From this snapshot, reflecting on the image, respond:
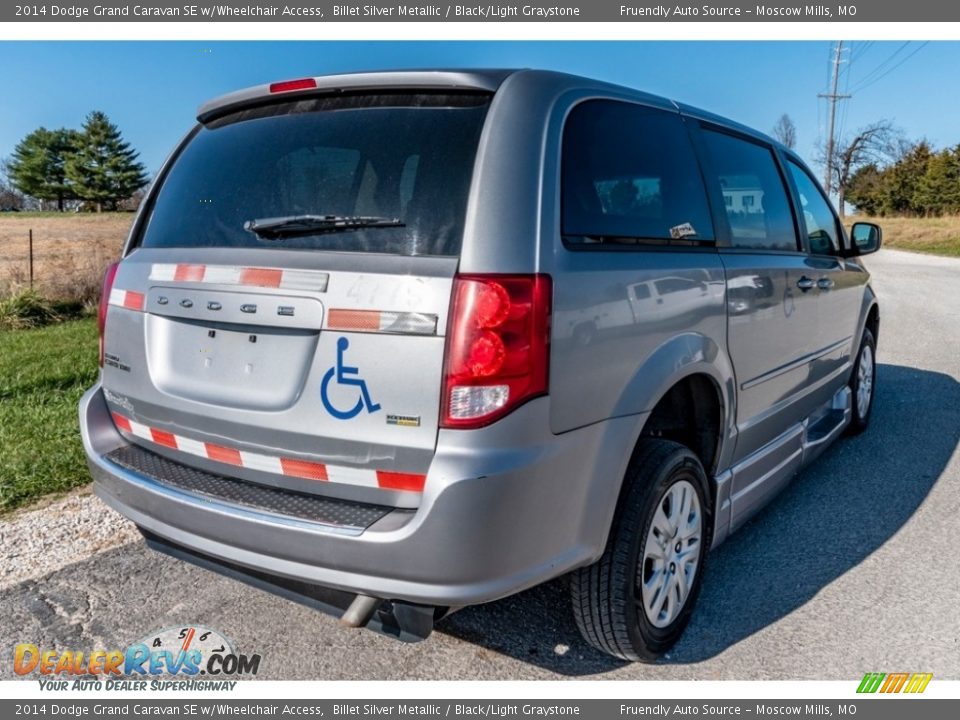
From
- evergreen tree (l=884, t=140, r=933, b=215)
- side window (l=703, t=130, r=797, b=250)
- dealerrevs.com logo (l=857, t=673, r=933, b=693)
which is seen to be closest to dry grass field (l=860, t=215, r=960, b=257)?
evergreen tree (l=884, t=140, r=933, b=215)

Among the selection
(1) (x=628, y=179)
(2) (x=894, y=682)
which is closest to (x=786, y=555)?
(2) (x=894, y=682)

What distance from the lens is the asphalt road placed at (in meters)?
2.65

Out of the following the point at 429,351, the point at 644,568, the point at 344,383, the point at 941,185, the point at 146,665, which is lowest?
the point at 146,665

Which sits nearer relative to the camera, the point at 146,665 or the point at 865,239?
the point at 146,665

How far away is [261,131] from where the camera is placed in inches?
103

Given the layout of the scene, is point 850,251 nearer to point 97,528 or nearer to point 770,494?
point 770,494

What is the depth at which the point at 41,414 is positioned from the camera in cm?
531

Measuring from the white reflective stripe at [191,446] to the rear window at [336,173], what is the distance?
2.13ft

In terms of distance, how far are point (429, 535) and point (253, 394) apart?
704 millimetres

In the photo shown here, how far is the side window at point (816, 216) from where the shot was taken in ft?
13.9

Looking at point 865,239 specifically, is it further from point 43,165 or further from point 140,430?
point 43,165

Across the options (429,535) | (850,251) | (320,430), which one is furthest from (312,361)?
(850,251)

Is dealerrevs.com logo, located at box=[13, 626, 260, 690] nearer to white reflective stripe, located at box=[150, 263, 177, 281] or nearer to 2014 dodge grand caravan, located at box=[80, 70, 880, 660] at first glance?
2014 dodge grand caravan, located at box=[80, 70, 880, 660]

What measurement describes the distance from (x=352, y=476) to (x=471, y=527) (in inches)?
14.9
